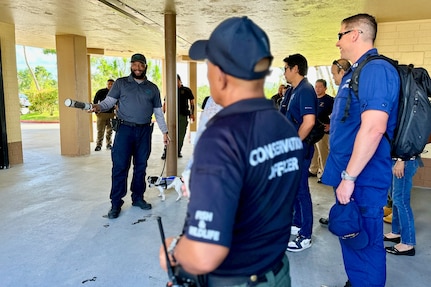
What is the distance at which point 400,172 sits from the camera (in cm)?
281

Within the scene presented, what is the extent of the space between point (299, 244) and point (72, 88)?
20.4ft

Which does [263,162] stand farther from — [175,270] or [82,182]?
[82,182]

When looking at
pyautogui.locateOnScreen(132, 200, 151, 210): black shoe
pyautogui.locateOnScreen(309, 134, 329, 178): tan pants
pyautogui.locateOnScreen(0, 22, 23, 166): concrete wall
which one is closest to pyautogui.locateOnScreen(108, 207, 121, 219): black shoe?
pyautogui.locateOnScreen(132, 200, 151, 210): black shoe

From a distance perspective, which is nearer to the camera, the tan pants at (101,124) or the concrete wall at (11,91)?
the concrete wall at (11,91)

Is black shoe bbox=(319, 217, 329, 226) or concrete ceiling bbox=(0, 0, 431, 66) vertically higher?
concrete ceiling bbox=(0, 0, 431, 66)

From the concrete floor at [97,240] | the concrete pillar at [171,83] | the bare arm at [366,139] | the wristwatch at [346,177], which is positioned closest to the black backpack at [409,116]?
the bare arm at [366,139]

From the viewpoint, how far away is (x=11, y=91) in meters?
6.49

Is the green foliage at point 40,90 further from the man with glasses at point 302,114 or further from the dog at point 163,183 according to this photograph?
the man with glasses at point 302,114

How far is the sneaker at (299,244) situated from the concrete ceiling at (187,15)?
3.10 meters

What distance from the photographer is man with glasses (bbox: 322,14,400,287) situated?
173 cm

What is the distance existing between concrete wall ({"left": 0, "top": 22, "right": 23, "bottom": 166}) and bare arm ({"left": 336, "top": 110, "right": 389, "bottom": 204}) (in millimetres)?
6558

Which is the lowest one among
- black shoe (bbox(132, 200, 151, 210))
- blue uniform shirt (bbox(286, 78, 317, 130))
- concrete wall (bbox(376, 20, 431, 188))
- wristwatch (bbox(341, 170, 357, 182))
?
black shoe (bbox(132, 200, 151, 210))

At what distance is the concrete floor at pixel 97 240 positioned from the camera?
2.56 meters

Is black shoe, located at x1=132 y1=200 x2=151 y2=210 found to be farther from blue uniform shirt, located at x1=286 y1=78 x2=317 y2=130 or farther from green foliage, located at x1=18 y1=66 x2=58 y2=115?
green foliage, located at x1=18 y1=66 x2=58 y2=115
